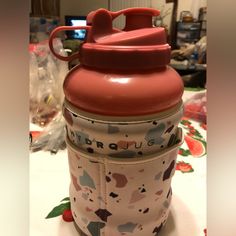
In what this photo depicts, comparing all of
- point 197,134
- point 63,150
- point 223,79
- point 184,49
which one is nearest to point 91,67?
point 223,79

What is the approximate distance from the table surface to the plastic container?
0.20ft

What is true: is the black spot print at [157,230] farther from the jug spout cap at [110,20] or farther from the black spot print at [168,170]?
the jug spout cap at [110,20]

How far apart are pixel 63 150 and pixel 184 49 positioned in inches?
42.8

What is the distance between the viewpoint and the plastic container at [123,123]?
0.32m

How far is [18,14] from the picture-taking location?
20cm

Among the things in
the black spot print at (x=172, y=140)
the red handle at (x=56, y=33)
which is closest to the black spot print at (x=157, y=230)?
the black spot print at (x=172, y=140)

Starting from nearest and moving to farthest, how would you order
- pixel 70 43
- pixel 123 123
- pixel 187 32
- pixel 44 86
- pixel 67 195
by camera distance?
pixel 123 123 < pixel 67 195 < pixel 44 86 < pixel 70 43 < pixel 187 32

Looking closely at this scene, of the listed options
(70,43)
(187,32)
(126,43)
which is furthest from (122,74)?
(187,32)

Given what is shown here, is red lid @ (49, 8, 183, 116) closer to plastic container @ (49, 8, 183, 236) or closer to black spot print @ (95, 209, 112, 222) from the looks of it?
plastic container @ (49, 8, 183, 236)

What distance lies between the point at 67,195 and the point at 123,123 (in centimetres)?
24

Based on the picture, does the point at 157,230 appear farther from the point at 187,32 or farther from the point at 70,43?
the point at 187,32

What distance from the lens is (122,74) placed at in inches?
12.7

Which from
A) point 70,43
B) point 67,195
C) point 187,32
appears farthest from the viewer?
point 187,32

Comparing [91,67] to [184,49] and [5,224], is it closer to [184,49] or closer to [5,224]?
[5,224]
